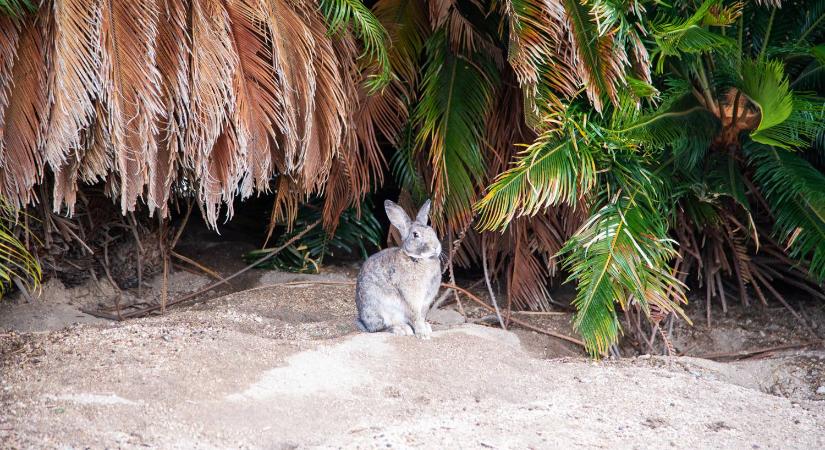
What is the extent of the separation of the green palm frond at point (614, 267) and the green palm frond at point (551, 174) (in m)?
0.29

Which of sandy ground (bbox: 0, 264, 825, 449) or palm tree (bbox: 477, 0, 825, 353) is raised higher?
palm tree (bbox: 477, 0, 825, 353)

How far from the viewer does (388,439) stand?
408cm

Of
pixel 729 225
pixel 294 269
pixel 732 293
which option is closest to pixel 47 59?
pixel 294 269

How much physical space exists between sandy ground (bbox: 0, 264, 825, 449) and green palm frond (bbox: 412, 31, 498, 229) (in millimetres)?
1037

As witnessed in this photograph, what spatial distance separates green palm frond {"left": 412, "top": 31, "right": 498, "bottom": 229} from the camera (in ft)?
21.2

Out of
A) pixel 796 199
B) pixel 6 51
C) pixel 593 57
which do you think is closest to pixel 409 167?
pixel 593 57

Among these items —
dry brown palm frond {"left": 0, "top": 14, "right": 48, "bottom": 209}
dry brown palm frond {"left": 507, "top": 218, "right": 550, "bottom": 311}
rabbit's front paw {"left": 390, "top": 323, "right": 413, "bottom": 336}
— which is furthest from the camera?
dry brown palm frond {"left": 507, "top": 218, "right": 550, "bottom": 311}

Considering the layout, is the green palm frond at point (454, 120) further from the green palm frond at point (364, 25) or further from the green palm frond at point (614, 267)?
the green palm frond at point (614, 267)

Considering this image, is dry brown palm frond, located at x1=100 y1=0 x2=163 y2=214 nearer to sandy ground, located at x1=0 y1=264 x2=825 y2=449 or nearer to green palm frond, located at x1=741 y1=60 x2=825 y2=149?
sandy ground, located at x1=0 y1=264 x2=825 y2=449

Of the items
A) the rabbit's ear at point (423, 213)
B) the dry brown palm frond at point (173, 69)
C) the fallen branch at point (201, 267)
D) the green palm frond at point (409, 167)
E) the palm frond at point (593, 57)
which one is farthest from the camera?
the fallen branch at point (201, 267)


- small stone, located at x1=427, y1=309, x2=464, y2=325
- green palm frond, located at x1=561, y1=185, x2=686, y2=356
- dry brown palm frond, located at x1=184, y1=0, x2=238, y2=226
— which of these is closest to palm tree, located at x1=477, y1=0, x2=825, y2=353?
green palm frond, located at x1=561, y1=185, x2=686, y2=356

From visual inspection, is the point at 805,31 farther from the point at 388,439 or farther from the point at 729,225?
the point at 388,439

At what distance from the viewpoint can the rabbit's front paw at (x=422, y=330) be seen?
576cm

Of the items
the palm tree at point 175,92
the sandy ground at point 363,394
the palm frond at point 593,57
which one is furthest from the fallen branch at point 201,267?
the palm frond at point 593,57
